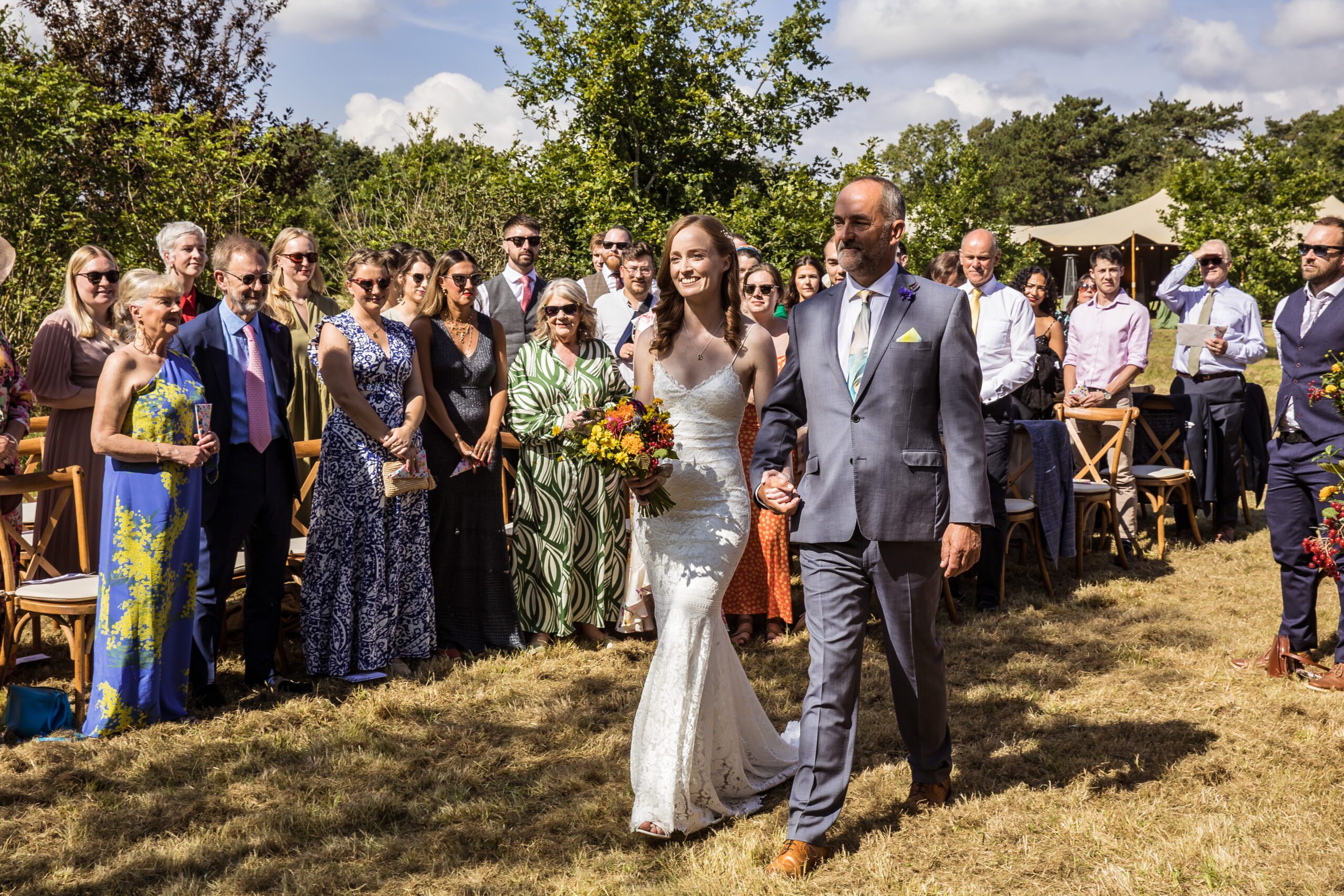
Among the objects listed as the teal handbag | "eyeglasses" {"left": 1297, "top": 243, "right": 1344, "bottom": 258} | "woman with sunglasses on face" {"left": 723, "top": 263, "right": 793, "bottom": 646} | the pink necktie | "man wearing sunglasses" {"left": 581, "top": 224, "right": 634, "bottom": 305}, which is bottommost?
the teal handbag

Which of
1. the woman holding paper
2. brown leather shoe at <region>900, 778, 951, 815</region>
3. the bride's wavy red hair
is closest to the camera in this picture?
brown leather shoe at <region>900, 778, 951, 815</region>

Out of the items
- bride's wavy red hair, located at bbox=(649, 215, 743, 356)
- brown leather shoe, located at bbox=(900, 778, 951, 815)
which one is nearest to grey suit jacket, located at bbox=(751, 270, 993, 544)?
bride's wavy red hair, located at bbox=(649, 215, 743, 356)

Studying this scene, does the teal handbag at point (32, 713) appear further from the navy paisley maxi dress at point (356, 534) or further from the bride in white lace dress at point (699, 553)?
the bride in white lace dress at point (699, 553)

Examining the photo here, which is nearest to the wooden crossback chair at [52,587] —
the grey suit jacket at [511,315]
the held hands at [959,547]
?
the grey suit jacket at [511,315]

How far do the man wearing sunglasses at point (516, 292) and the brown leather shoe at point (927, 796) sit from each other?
526 cm

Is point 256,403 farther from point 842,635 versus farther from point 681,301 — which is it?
point 842,635

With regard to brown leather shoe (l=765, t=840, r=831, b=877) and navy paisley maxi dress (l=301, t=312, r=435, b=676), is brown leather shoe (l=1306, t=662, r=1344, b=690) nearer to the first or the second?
brown leather shoe (l=765, t=840, r=831, b=877)

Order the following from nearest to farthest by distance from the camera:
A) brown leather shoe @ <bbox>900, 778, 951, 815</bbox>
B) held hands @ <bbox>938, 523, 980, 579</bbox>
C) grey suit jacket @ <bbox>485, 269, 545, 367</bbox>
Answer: held hands @ <bbox>938, 523, 980, 579</bbox>
brown leather shoe @ <bbox>900, 778, 951, 815</bbox>
grey suit jacket @ <bbox>485, 269, 545, 367</bbox>

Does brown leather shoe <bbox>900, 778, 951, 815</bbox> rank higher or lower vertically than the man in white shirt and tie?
lower

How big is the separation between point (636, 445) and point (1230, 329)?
7.74 m

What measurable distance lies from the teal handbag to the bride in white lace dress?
2.94 m

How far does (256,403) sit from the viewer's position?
5707mm

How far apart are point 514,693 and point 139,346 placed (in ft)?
8.52

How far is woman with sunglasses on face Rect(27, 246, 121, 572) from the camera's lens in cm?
643
